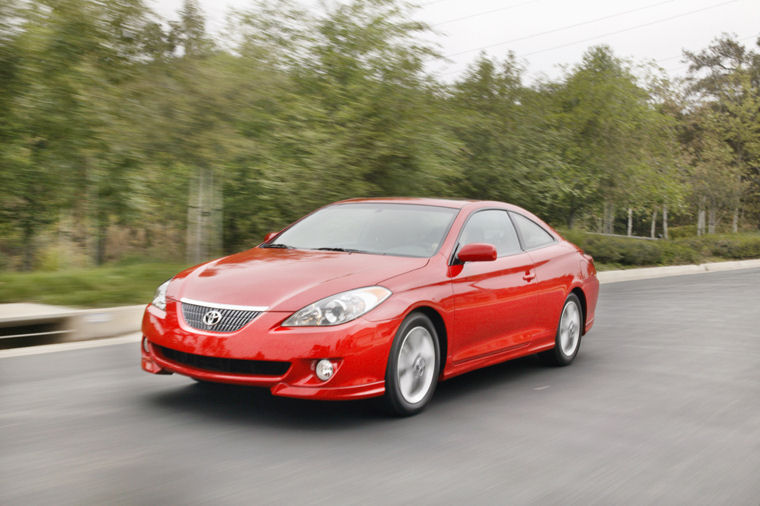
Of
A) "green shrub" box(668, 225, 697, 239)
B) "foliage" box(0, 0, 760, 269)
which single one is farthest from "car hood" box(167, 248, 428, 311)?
"green shrub" box(668, 225, 697, 239)

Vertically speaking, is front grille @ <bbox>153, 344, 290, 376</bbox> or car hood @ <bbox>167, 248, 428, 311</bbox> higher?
car hood @ <bbox>167, 248, 428, 311</bbox>

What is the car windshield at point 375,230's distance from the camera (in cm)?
644

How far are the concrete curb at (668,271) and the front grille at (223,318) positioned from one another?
15.5 meters

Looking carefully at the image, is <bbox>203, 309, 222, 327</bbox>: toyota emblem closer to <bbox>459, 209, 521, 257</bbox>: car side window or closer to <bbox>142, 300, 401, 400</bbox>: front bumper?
<bbox>142, 300, 401, 400</bbox>: front bumper

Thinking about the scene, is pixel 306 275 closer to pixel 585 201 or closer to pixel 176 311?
pixel 176 311

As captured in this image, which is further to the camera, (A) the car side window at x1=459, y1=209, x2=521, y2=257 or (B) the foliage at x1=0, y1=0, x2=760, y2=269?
(B) the foliage at x1=0, y1=0, x2=760, y2=269

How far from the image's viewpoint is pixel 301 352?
17.0 feet

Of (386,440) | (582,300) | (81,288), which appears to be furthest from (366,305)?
(81,288)

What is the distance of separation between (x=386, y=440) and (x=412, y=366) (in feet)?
2.29

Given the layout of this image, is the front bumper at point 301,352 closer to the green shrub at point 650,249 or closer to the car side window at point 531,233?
the car side window at point 531,233

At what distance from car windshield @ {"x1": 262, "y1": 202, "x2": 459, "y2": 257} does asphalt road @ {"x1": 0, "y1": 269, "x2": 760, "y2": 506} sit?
3.80 feet

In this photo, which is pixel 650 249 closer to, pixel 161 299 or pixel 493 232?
pixel 493 232

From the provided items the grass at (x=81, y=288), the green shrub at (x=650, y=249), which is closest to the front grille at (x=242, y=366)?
the grass at (x=81, y=288)

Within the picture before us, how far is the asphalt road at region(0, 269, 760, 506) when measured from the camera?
13.9ft
